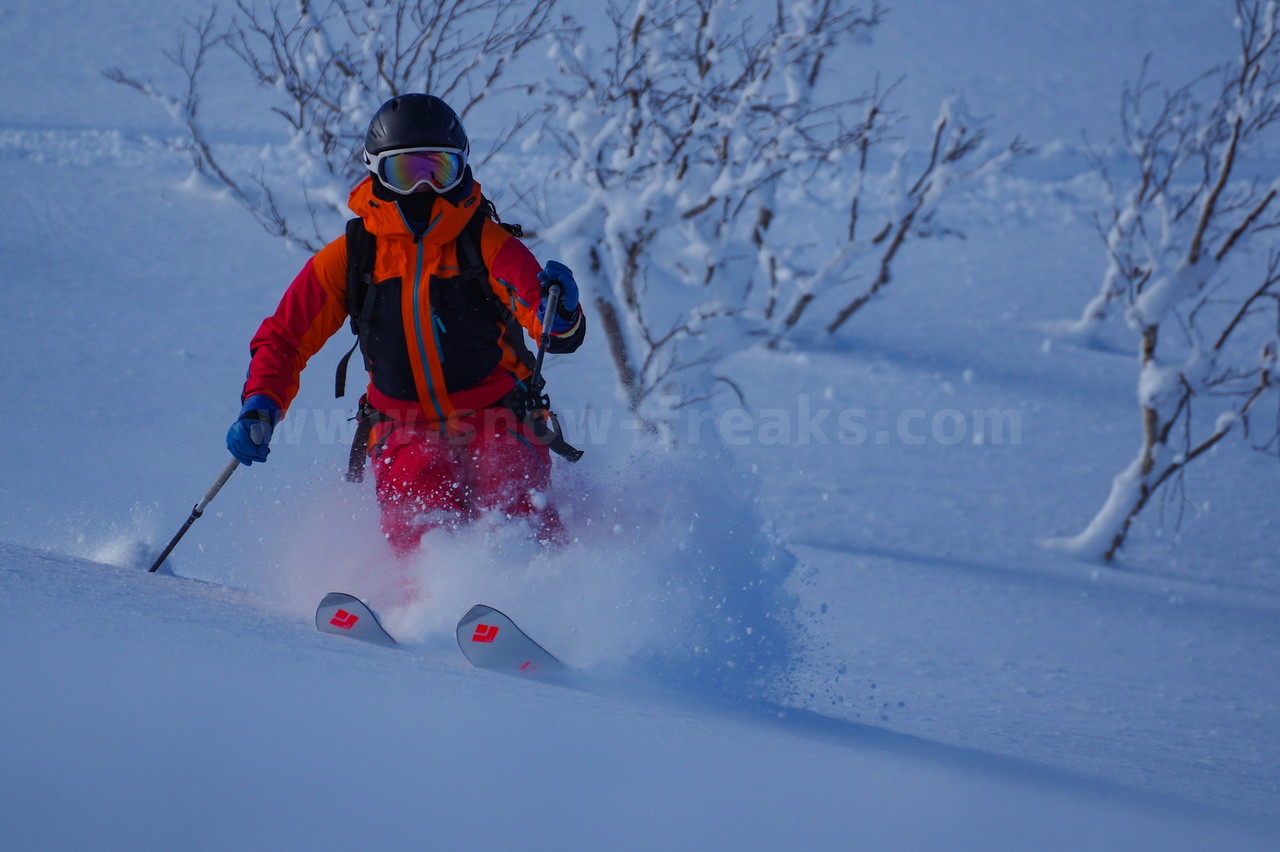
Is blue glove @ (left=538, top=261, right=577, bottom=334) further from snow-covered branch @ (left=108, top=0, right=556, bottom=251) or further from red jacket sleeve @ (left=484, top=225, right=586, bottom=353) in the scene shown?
snow-covered branch @ (left=108, top=0, right=556, bottom=251)

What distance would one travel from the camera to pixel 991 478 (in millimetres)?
6742

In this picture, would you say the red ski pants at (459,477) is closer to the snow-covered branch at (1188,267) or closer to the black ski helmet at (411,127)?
the black ski helmet at (411,127)

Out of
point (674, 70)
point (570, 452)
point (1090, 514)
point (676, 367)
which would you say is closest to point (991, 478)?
point (1090, 514)

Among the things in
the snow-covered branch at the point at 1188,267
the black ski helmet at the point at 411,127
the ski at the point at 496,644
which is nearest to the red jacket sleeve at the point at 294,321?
the black ski helmet at the point at 411,127

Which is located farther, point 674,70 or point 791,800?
point 674,70

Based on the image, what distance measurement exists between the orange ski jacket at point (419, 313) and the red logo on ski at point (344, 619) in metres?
0.75

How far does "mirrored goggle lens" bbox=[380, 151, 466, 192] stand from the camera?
109 inches

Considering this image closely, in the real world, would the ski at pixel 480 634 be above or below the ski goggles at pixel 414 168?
below

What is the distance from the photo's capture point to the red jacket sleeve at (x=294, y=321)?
296 cm

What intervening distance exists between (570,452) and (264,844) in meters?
2.06

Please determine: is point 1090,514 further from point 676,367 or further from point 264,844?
point 264,844

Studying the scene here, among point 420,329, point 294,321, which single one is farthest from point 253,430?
point 420,329

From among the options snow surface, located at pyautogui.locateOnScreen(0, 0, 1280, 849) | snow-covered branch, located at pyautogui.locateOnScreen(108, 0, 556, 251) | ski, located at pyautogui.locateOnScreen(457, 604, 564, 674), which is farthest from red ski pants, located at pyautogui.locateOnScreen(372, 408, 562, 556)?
snow-covered branch, located at pyautogui.locateOnScreen(108, 0, 556, 251)

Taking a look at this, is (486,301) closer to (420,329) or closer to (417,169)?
(420,329)
